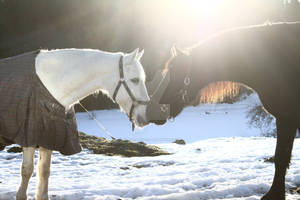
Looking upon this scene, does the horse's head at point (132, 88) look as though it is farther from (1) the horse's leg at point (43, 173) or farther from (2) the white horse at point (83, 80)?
(1) the horse's leg at point (43, 173)

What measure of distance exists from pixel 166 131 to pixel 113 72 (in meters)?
15.2

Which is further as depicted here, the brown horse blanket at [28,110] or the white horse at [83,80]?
the white horse at [83,80]

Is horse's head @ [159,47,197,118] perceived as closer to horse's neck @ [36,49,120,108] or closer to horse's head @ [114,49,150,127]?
horse's head @ [114,49,150,127]

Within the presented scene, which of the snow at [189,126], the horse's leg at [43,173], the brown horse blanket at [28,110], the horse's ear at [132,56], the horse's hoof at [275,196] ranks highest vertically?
the horse's ear at [132,56]

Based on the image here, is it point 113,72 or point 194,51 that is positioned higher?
point 194,51

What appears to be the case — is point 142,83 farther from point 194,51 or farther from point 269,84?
point 269,84

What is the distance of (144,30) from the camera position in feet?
74.7

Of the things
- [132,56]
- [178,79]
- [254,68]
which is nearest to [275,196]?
[254,68]

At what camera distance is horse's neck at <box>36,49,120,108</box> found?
107 inches

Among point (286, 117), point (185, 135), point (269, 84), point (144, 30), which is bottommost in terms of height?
point (185, 135)

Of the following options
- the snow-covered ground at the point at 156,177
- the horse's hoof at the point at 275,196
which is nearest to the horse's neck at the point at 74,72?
the snow-covered ground at the point at 156,177

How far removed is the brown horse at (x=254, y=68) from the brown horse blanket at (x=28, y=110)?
3.44 feet

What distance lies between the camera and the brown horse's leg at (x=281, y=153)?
2820 mm

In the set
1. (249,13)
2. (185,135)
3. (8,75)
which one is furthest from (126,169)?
(249,13)
